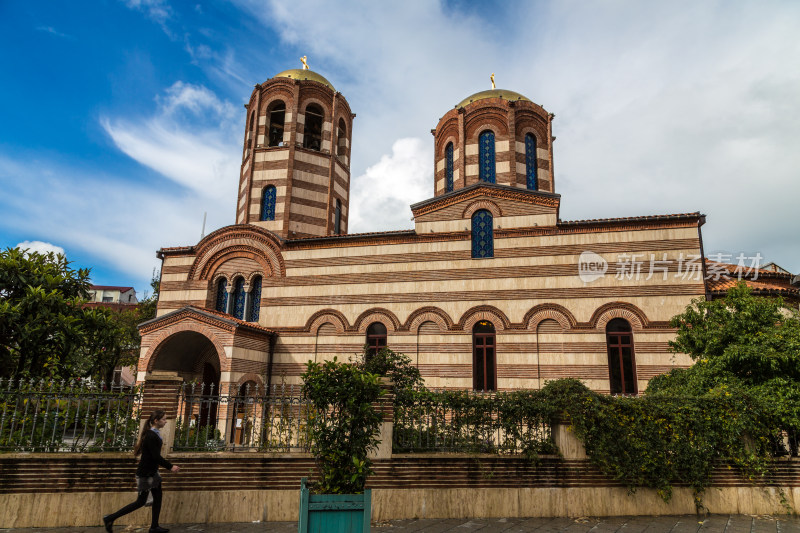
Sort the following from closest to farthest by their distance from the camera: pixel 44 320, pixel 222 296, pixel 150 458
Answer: pixel 150 458, pixel 44 320, pixel 222 296

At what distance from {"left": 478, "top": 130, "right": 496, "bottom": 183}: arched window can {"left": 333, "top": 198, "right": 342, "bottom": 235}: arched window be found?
5.81 metres

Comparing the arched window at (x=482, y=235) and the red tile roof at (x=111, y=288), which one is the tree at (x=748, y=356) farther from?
the red tile roof at (x=111, y=288)

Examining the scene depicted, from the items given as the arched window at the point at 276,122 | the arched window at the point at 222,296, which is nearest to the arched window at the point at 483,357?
the arched window at the point at 222,296

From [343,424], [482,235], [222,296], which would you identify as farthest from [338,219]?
[343,424]

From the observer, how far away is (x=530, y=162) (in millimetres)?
17906

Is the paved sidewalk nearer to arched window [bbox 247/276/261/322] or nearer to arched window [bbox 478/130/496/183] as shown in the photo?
arched window [bbox 247/276/261/322]

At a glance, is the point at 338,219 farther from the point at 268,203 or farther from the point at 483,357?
the point at 483,357

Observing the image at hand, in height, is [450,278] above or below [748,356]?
above

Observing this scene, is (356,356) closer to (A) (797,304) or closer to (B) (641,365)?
(B) (641,365)

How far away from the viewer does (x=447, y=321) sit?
47.9 ft

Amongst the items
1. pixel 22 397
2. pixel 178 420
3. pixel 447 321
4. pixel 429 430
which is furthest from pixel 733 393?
pixel 22 397

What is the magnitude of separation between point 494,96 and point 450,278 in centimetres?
782

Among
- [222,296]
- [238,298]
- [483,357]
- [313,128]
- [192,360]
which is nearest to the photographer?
[483,357]

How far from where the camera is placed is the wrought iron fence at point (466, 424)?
773 cm
